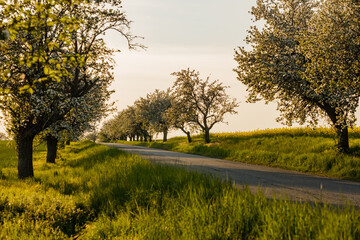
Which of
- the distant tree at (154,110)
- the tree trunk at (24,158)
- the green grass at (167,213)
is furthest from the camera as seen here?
the distant tree at (154,110)

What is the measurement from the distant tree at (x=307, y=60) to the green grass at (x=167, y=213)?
36.6 ft

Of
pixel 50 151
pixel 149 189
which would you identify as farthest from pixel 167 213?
pixel 50 151

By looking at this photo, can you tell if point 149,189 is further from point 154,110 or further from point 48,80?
point 154,110

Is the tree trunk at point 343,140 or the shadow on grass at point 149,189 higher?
the tree trunk at point 343,140

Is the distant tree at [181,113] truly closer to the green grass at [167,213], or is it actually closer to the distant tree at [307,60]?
the distant tree at [307,60]

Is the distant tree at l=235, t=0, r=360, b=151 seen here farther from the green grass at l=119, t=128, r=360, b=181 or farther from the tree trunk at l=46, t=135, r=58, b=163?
the tree trunk at l=46, t=135, r=58, b=163

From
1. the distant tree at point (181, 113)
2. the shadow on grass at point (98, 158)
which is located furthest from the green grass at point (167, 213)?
the distant tree at point (181, 113)

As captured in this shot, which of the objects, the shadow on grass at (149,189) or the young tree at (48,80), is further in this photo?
the young tree at (48,80)

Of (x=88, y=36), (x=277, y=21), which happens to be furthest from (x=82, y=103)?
(x=277, y=21)

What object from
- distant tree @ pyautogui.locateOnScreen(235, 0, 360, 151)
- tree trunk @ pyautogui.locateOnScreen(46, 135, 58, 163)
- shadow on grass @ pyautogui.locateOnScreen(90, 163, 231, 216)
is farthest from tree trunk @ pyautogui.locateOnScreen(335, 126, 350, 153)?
tree trunk @ pyautogui.locateOnScreen(46, 135, 58, 163)

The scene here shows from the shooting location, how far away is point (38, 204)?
8695mm

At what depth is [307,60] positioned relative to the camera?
18.1 metres

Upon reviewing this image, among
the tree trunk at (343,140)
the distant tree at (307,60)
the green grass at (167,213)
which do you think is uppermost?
the distant tree at (307,60)

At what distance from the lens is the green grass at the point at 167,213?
4.55m
